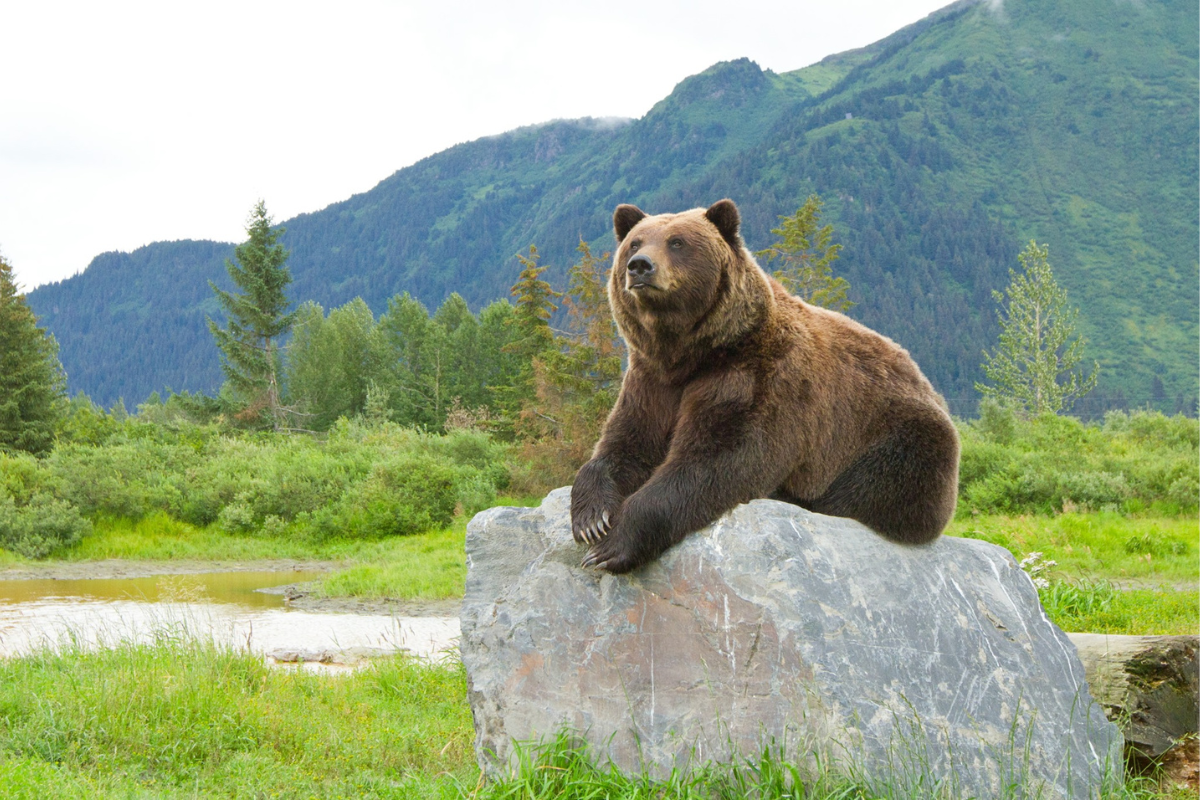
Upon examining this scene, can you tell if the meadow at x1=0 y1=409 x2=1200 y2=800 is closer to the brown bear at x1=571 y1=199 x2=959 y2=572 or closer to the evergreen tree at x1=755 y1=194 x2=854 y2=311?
the brown bear at x1=571 y1=199 x2=959 y2=572

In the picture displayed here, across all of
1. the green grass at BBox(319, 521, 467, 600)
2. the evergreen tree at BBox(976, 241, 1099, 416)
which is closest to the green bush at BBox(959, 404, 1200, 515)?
the green grass at BBox(319, 521, 467, 600)

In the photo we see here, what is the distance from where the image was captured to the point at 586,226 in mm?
147125

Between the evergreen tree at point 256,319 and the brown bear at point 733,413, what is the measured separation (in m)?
40.5

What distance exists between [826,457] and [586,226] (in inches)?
5705

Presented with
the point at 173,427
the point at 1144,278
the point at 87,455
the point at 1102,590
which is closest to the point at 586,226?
the point at 1144,278

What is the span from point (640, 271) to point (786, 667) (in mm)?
2062

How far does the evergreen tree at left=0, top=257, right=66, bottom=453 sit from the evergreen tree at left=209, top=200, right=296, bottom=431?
11823 mm

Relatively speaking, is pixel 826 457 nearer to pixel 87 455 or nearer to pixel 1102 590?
pixel 1102 590

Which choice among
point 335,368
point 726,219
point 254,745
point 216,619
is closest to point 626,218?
point 726,219

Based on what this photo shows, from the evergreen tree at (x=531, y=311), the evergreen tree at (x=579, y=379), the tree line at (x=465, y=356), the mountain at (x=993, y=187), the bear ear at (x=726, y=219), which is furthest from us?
the mountain at (x=993, y=187)

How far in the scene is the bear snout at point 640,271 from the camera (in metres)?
4.45

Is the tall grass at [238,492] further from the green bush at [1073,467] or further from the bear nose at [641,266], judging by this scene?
the bear nose at [641,266]

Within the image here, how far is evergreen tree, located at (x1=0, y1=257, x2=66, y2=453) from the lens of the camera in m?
29.4

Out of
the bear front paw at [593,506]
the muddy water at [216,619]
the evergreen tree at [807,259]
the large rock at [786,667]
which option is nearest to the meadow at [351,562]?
the large rock at [786,667]
